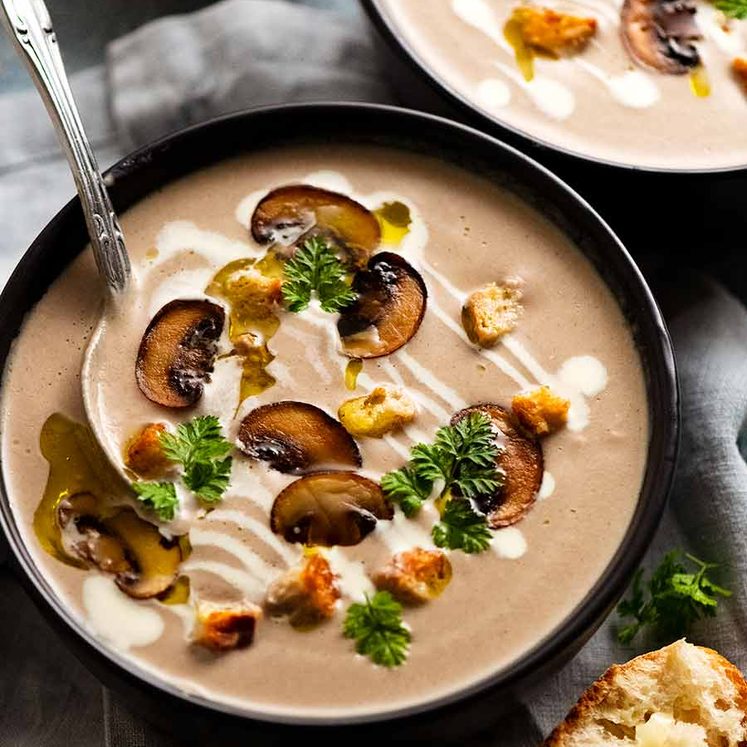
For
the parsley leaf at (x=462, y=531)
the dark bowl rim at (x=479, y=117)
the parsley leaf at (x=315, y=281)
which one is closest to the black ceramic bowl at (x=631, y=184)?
the dark bowl rim at (x=479, y=117)

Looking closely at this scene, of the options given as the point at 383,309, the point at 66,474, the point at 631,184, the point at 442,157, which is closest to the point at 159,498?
the point at 66,474

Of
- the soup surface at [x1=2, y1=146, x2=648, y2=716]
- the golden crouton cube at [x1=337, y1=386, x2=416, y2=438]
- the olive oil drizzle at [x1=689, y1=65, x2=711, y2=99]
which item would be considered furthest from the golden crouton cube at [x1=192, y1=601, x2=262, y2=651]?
the olive oil drizzle at [x1=689, y1=65, x2=711, y2=99]

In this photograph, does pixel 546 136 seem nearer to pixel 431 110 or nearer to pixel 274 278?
pixel 431 110

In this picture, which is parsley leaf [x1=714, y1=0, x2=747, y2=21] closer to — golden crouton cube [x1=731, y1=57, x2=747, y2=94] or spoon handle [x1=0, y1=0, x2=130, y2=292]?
golden crouton cube [x1=731, y1=57, x2=747, y2=94]

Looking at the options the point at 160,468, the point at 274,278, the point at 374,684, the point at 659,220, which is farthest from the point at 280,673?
the point at 659,220

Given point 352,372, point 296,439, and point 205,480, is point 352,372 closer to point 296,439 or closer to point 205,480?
point 296,439
